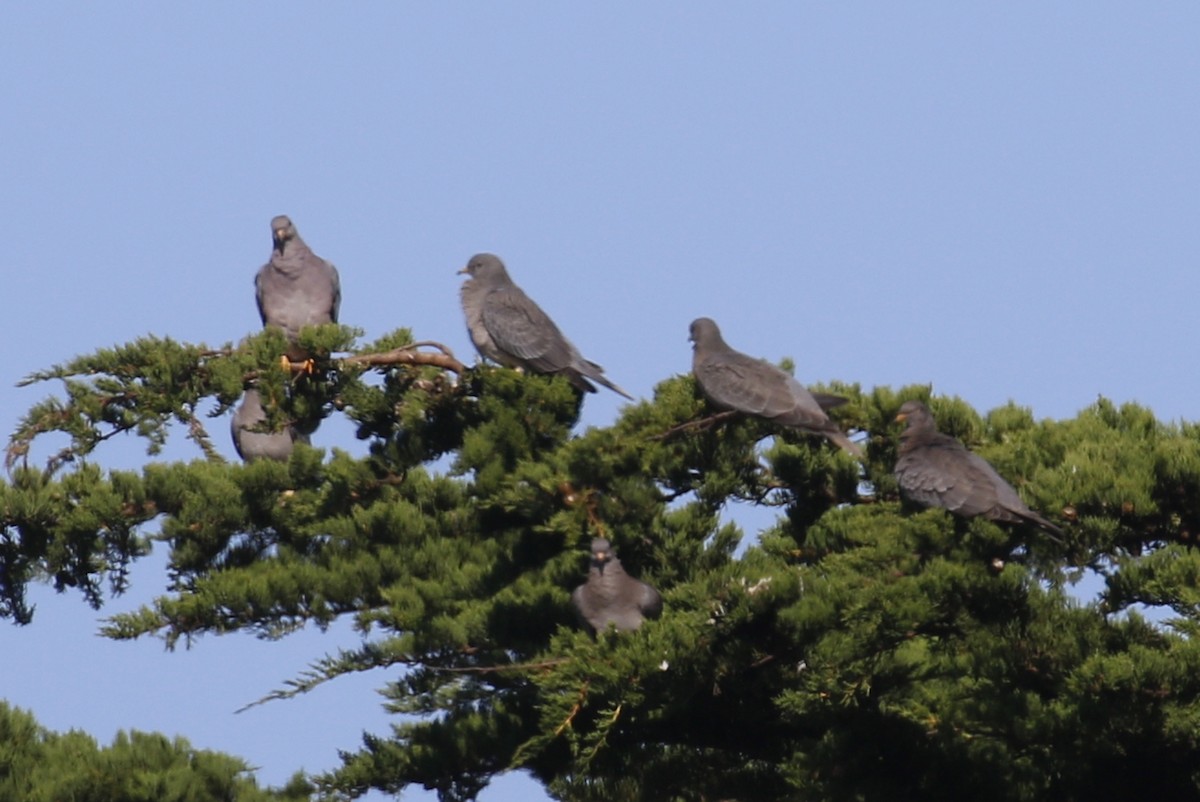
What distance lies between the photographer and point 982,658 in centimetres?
718

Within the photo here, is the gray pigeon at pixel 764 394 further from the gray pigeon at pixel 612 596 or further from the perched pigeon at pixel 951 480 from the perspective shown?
the gray pigeon at pixel 612 596

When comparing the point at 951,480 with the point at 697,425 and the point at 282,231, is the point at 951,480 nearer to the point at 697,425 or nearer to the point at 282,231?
the point at 697,425

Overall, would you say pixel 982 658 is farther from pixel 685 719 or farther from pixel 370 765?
pixel 370 765

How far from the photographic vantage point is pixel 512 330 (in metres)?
10.7

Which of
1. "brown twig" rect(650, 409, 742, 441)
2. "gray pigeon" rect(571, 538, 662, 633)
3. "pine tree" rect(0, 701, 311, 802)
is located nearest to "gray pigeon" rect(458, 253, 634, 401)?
"brown twig" rect(650, 409, 742, 441)

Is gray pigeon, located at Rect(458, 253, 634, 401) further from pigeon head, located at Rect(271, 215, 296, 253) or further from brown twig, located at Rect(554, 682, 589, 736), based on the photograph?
brown twig, located at Rect(554, 682, 589, 736)

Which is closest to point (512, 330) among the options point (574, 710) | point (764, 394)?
point (764, 394)

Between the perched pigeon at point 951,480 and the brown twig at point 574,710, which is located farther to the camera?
the perched pigeon at point 951,480

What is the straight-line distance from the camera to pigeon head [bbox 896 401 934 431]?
870 centimetres

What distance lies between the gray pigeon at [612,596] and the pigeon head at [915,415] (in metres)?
1.43

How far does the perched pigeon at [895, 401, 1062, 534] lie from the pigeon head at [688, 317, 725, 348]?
1362 mm

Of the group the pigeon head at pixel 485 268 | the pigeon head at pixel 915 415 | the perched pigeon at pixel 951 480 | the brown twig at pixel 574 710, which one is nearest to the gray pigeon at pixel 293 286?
the pigeon head at pixel 485 268

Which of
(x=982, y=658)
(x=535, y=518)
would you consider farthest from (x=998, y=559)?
(x=535, y=518)

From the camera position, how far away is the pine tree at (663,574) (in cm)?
710
